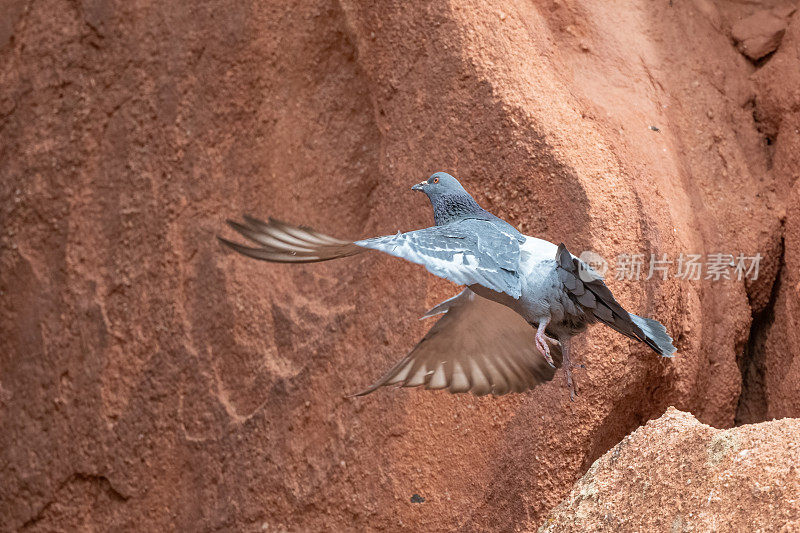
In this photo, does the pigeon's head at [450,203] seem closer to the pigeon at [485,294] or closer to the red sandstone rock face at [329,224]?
the pigeon at [485,294]

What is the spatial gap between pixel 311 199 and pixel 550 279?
6.27 feet

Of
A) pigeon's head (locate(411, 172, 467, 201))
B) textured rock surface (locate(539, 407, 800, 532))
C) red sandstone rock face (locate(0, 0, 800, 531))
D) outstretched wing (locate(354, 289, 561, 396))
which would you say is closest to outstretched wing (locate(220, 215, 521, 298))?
pigeon's head (locate(411, 172, 467, 201))

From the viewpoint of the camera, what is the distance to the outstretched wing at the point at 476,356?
297 cm

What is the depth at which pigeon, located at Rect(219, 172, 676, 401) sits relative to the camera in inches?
93.1

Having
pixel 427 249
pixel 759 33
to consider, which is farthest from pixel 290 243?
pixel 759 33

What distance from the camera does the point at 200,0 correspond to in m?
4.40

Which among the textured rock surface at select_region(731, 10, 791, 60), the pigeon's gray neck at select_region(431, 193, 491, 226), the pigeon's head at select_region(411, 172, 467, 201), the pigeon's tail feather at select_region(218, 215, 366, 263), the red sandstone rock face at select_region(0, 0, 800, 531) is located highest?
the textured rock surface at select_region(731, 10, 791, 60)

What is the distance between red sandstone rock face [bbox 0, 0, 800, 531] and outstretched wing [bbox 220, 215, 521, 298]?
3.12 ft

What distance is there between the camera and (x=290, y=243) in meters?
2.36

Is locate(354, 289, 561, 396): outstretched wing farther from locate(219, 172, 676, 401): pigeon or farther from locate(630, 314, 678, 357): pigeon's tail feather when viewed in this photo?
locate(630, 314, 678, 357): pigeon's tail feather

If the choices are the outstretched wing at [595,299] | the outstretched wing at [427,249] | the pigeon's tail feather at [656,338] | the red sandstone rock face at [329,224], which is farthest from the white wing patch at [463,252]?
the red sandstone rock face at [329,224]

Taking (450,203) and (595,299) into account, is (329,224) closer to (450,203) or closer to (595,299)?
(450,203)

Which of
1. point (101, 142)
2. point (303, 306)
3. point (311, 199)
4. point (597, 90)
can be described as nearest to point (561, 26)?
point (597, 90)

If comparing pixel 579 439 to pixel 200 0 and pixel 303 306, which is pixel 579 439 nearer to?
pixel 303 306
